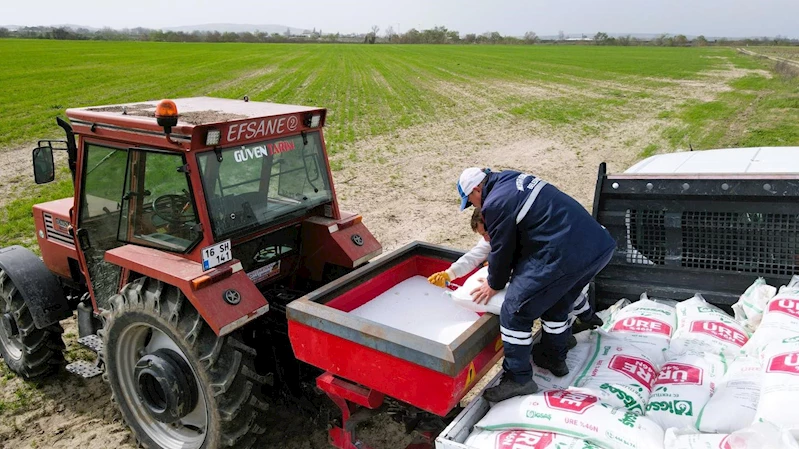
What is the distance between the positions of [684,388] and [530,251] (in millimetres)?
1036

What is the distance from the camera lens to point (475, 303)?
3.34 metres

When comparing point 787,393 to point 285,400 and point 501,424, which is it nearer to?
point 501,424

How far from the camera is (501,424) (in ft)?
9.39

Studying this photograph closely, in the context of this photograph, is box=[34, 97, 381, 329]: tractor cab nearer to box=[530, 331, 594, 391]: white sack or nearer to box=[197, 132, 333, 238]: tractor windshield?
box=[197, 132, 333, 238]: tractor windshield

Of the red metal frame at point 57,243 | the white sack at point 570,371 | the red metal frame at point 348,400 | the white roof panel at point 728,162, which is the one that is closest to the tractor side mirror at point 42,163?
the red metal frame at point 57,243

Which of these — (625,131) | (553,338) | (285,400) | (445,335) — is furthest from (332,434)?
(625,131)

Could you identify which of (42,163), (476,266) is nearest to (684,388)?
(476,266)

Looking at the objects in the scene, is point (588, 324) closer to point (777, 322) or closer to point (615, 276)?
point (615, 276)

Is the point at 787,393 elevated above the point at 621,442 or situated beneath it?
elevated above

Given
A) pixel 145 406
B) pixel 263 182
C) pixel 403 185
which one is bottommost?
pixel 403 185

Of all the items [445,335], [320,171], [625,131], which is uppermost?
[320,171]

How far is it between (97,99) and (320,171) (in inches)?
756

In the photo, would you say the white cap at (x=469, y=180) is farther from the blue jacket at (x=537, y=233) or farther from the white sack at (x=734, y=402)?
the white sack at (x=734, y=402)

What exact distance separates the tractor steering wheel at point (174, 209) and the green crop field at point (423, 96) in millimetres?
5380
